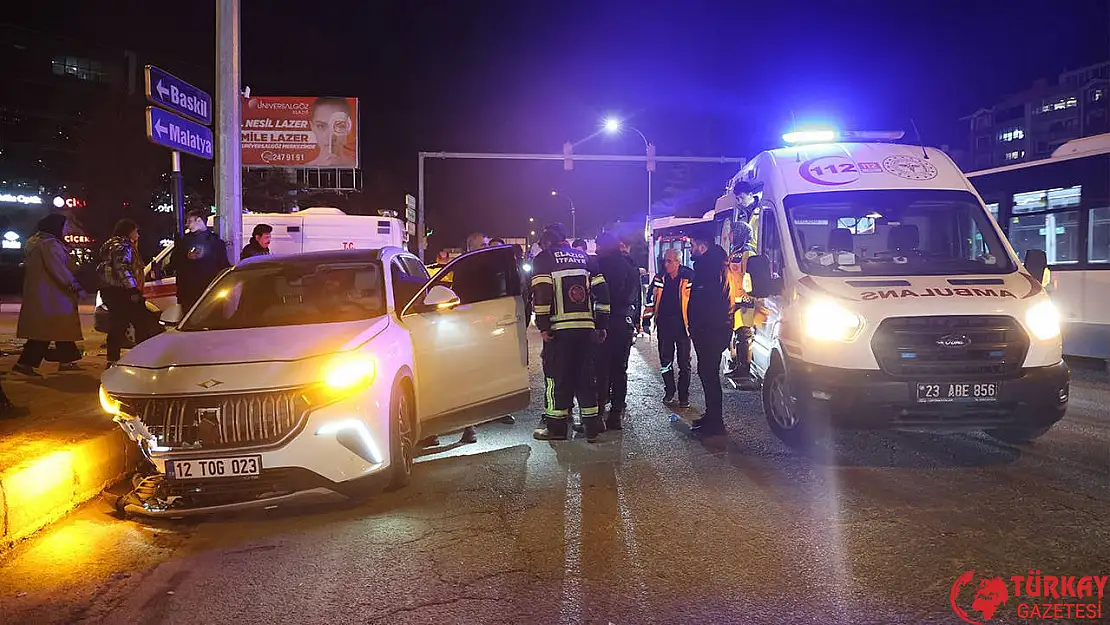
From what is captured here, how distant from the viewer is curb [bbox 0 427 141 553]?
488cm

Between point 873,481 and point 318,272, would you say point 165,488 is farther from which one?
point 873,481

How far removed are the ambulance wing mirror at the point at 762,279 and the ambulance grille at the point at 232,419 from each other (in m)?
3.98

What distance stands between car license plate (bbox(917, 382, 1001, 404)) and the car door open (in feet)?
10.5

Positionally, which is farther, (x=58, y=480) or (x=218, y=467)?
(x=58, y=480)

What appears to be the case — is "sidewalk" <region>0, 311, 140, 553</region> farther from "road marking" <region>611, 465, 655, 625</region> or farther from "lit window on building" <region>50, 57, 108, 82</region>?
"lit window on building" <region>50, 57, 108, 82</region>

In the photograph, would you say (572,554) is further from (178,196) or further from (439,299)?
(178,196)

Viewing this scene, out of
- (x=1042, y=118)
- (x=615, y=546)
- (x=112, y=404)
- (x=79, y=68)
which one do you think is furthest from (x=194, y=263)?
(x=1042, y=118)

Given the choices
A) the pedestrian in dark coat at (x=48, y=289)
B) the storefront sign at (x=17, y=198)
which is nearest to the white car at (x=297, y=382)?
the pedestrian in dark coat at (x=48, y=289)

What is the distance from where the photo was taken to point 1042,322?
20.0 ft

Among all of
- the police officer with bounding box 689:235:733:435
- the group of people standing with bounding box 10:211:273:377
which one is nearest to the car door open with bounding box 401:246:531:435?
the police officer with bounding box 689:235:733:435

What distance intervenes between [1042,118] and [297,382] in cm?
9148

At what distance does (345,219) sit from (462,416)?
35.9 feet

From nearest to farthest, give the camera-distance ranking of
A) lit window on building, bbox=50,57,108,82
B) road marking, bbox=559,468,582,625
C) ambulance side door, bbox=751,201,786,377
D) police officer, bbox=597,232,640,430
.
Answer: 1. road marking, bbox=559,468,582,625
2. ambulance side door, bbox=751,201,786,377
3. police officer, bbox=597,232,640,430
4. lit window on building, bbox=50,57,108,82

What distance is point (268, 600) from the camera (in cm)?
387
